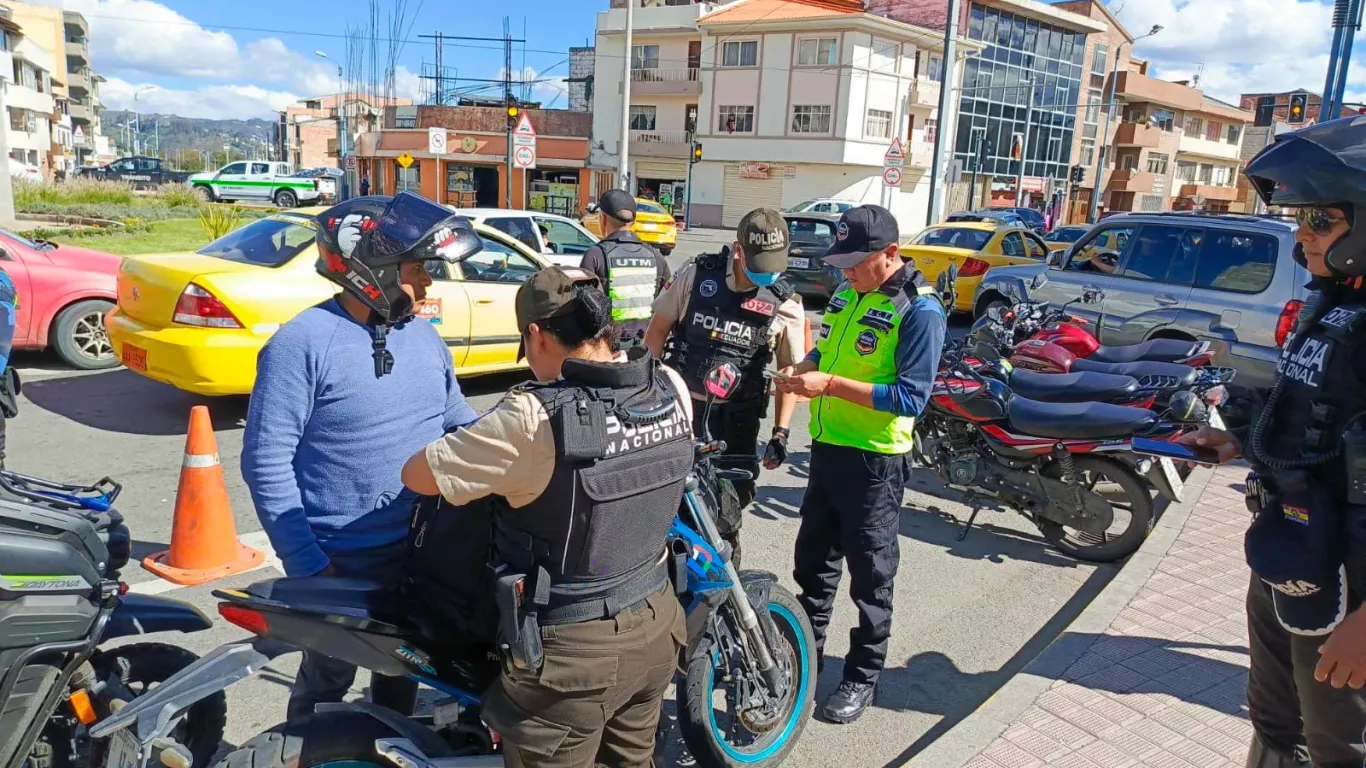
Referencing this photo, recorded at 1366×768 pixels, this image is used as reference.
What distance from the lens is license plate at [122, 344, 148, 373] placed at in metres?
6.51

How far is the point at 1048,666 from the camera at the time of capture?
385cm

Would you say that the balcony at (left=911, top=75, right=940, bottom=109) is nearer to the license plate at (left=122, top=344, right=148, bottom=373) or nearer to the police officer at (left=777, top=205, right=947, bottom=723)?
the license plate at (left=122, top=344, right=148, bottom=373)

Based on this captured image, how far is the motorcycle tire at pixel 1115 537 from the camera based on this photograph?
17.3 ft

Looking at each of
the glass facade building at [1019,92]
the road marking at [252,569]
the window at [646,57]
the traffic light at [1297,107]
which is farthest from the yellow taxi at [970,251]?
the window at [646,57]

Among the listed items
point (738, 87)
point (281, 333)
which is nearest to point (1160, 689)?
point (281, 333)

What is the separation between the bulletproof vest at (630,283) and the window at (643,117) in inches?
1844

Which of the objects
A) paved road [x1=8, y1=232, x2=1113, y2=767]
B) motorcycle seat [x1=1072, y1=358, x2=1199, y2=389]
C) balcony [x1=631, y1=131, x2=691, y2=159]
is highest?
balcony [x1=631, y1=131, x2=691, y2=159]

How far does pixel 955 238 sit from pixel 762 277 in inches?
466

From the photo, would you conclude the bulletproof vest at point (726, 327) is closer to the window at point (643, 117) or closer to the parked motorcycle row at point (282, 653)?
the parked motorcycle row at point (282, 653)

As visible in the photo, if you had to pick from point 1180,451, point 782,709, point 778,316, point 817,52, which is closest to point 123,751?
point 782,709

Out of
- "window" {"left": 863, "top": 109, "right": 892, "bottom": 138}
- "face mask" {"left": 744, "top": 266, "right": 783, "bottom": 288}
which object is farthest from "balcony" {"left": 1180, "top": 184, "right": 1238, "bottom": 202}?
"face mask" {"left": 744, "top": 266, "right": 783, "bottom": 288}

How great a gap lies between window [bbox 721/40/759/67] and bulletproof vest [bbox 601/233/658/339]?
44.1 metres

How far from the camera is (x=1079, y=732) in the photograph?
11.1 ft

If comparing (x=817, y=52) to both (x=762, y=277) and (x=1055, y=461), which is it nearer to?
(x=1055, y=461)
